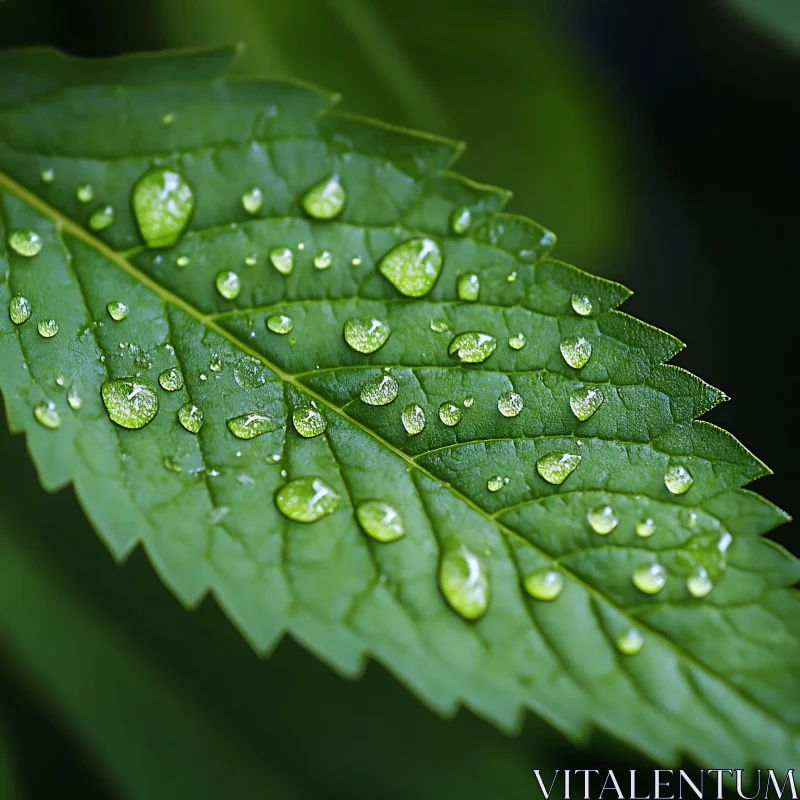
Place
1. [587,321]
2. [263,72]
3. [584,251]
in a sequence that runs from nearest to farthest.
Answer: [587,321] → [263,72] → [584,251]

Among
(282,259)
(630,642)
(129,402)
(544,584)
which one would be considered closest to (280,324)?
(282,259)

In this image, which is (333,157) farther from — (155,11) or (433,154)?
(155,11)

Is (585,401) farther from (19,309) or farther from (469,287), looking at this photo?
(19,309)

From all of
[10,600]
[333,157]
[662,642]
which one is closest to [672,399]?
[662,642]

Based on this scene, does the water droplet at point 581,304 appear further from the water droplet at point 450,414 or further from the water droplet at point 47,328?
the water droplet at point 47,328

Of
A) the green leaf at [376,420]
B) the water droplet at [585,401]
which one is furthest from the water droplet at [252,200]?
the water droplet at [585,401]

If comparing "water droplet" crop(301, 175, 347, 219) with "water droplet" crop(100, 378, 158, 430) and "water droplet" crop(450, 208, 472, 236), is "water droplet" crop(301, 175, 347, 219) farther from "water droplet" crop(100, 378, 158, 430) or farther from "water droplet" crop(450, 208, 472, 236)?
"water droplet" crop(100, 378, 158, 430)

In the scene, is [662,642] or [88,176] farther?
[88,176]
